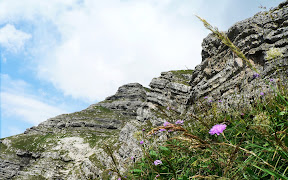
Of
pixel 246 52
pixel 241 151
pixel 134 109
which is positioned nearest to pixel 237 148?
pixel 241 151

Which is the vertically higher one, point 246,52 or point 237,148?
point 246,52

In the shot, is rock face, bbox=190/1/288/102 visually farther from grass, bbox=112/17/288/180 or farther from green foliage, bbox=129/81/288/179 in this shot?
green foliage, bbox=129/81/288/179

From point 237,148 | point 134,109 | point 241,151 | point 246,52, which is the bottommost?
point 241,151

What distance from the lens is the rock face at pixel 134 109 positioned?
31.8ft

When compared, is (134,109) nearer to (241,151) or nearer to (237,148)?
(241,151)

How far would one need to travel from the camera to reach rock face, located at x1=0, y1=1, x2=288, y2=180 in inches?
382

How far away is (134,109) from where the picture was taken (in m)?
158

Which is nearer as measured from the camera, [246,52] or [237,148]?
[237,148]

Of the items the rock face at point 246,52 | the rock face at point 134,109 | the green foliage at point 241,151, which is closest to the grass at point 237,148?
the green foliage at point 241,151

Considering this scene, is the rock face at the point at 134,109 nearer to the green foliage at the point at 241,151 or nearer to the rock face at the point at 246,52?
the rock face at the point at 246,52

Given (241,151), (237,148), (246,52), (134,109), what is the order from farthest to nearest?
1. (134,109)
2. (246,52)
3. (241,151)
4. (237,148)

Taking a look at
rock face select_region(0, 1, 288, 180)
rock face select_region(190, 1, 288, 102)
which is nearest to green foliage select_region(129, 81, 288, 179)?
rock face select_region(0, 1, 288, 180)

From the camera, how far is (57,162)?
330ft

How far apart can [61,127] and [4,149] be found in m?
35.6
